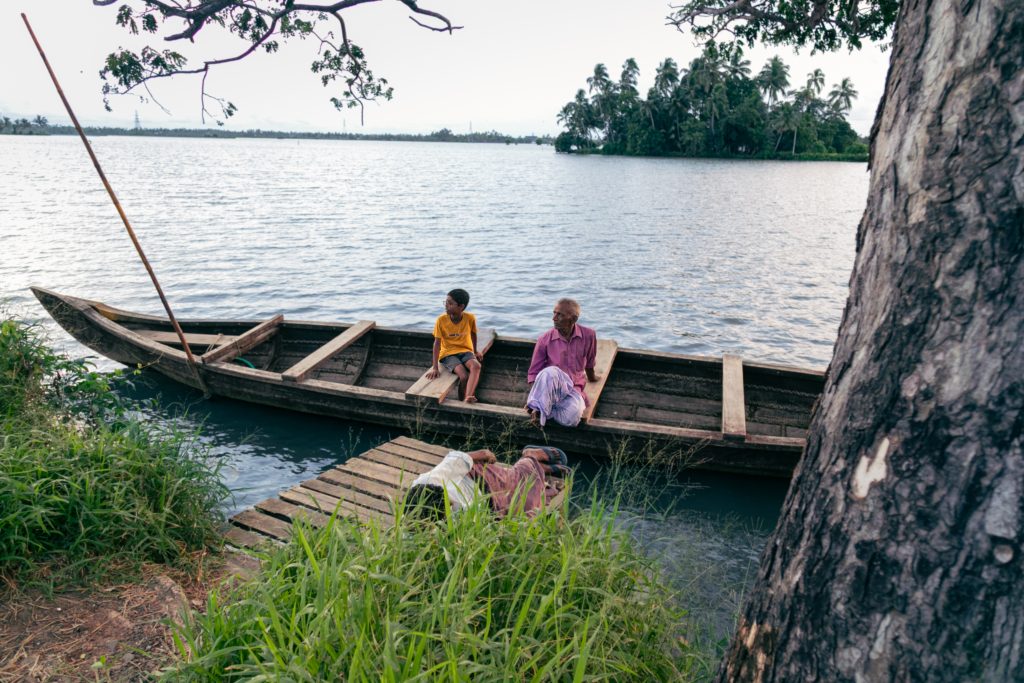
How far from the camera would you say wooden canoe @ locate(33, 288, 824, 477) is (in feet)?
19.3

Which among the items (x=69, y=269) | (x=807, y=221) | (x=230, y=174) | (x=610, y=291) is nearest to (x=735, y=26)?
(x=610, y=291)

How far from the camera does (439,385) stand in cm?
673

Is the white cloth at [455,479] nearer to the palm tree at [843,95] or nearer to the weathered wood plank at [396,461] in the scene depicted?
the weathered wood plank at [396,461]

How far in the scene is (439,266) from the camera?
1931cm

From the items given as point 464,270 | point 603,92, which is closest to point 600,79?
point 603,92

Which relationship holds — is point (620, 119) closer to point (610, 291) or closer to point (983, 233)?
point (610, 291)

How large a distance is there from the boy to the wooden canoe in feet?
0.53

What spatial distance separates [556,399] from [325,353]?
3062 mm

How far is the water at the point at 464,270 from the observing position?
732 cm

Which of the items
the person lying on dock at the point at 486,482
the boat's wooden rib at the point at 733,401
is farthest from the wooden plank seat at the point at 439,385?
the boat's wooden rib at the point at 733,401

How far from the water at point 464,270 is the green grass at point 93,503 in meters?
1.99

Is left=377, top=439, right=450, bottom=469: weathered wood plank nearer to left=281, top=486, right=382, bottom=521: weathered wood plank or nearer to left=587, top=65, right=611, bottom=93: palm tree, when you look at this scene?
left=281, top=486, right=382, bottom=521: weathered wood plank

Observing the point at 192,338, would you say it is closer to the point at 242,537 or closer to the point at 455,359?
the point at 455,359

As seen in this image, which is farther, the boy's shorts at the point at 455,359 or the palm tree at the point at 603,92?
the palm tree at the point at 603,92
